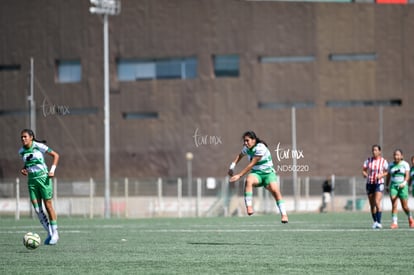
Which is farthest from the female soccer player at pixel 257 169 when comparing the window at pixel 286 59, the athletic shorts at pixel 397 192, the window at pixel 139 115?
the window at pixel 139 115

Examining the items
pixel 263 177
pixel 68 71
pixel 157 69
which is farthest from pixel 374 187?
pixel 68 71

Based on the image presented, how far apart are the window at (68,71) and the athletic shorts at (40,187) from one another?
52558 millimetres

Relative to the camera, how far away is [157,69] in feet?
226

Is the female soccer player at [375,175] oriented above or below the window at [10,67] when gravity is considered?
below

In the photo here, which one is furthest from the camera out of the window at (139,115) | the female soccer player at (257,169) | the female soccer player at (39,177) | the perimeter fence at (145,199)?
the window at (139,115)

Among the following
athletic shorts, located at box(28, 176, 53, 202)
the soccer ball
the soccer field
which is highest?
athletic shorts, located at box(28, 176, 53, 202)

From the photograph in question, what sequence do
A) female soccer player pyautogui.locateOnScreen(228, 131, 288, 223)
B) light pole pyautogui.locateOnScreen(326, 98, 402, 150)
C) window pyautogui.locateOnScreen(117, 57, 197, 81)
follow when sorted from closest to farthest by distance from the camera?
female soccer player pyautogui.locateOnScreen(228, 131, 288, 223) < light pole pyautogui.locateOnScreen(326, 98, 402, 150) < window pyautogui.locateOnScreen(117, 57, 197, 81)

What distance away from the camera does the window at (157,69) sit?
2682 inches

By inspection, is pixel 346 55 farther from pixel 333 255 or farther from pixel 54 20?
pixel 333 255

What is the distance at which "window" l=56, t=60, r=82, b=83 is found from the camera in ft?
230

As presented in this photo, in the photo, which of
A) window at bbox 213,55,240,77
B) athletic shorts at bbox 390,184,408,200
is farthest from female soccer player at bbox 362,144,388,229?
window at bbox 213,55,240,77

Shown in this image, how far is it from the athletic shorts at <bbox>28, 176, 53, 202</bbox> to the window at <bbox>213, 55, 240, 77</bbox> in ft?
164

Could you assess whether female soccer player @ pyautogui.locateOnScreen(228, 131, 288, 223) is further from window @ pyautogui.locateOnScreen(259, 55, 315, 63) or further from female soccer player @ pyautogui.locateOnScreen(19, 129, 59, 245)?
window @ pyautogui.locateOnScreen(259, 55, 315, 63)

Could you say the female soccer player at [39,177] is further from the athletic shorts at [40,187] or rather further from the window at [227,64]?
the window at [227,64]
